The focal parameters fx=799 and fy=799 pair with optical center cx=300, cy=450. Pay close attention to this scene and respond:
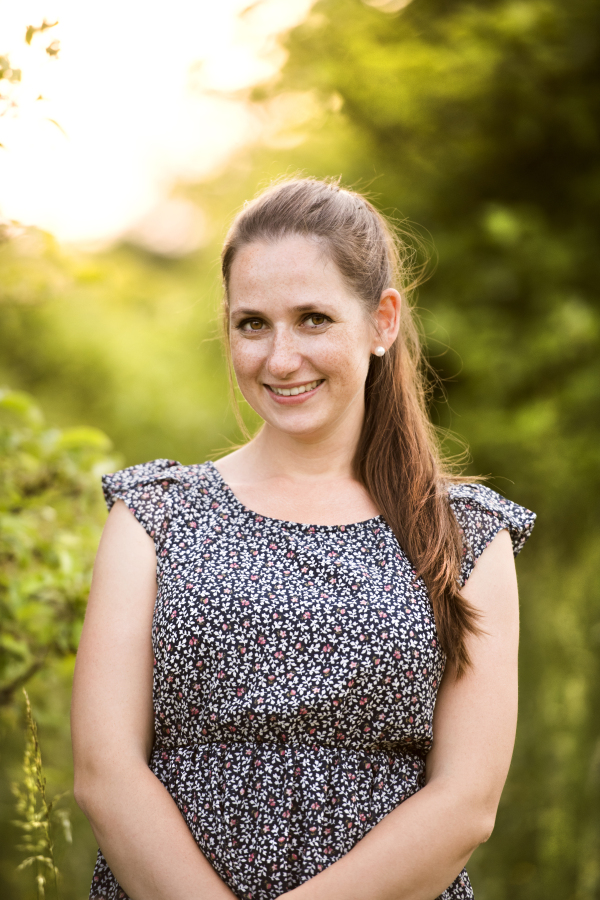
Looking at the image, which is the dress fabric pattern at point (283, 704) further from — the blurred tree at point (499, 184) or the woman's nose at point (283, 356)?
the blurred tree at point (499, 184)

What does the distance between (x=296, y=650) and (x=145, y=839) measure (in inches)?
15.8

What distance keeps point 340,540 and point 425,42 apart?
3.38m

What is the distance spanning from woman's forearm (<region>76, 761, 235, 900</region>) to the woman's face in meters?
0.71

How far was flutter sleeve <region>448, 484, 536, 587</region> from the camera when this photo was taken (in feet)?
5.27

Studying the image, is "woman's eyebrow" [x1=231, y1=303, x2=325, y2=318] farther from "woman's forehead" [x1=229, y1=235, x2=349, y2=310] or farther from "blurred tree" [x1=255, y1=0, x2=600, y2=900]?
"blurred tree" [x1=255, y1=0, x2=600, y2=900]

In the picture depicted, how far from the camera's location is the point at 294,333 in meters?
1.55

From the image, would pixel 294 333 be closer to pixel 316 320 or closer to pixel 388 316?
pixel 316 320

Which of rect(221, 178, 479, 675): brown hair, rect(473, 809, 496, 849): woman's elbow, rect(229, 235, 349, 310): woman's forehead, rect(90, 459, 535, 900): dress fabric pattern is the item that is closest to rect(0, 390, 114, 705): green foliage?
rect(90, 459, 535, 900): dress fabric pattern

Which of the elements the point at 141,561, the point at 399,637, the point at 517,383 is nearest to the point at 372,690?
the point at 399,637

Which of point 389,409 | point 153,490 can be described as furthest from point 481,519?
point 153,490

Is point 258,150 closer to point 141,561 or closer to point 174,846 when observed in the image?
point 141,561

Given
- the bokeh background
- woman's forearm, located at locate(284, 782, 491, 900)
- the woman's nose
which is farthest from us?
the bokeh background

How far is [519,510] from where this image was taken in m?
1.70

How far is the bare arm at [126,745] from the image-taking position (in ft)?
4.41
